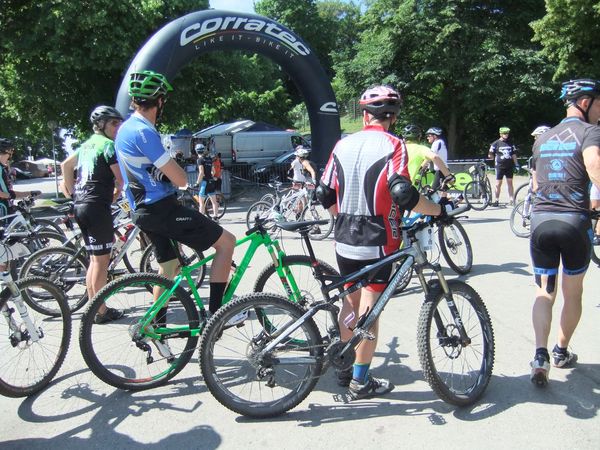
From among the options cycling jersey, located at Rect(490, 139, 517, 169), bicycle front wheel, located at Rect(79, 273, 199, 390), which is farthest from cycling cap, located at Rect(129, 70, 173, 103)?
cycling jersey, located at Rect(490, 139, 517, 169)

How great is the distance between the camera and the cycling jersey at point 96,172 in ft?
15.3

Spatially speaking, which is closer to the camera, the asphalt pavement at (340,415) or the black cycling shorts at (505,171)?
the asphalt pavement at (340,415)

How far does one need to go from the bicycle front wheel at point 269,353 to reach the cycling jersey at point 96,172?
86.4 inches

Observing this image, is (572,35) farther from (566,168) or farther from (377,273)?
(377,273)

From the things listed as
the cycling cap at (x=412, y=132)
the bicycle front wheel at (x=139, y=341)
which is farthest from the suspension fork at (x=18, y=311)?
the cycling cap at (x=412, y=132)

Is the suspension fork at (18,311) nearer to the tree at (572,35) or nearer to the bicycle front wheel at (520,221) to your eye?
the bicycle front wheel at (520,221)

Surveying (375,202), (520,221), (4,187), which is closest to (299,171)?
(520,221)

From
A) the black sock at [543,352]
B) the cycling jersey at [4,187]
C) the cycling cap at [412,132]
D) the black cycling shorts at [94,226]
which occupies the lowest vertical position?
the black sock at [543,352]

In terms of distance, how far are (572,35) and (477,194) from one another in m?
10.2

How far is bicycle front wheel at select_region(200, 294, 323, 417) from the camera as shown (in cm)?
314

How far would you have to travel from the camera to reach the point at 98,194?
4.68 meters

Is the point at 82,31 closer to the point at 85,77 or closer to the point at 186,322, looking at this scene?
the point at 85,77

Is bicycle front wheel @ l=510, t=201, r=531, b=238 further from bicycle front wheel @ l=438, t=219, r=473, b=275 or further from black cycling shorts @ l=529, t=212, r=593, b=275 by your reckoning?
black cycling shorts @ l=529, t=212, r=593, b=275

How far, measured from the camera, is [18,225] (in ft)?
21.2
